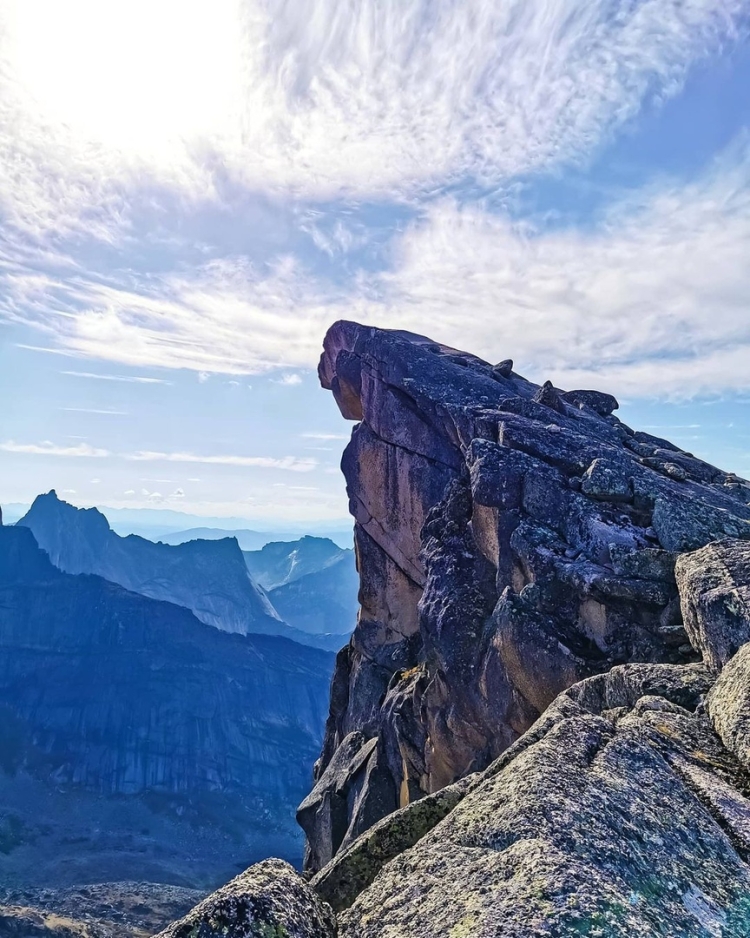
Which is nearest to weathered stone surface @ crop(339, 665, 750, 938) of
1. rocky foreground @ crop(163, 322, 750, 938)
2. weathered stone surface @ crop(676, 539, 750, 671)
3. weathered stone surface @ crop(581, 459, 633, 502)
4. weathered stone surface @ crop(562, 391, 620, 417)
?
rocky foreground @ crop(163, 322, 750, 938)

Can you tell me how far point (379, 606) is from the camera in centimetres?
4950

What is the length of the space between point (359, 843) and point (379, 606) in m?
34.8

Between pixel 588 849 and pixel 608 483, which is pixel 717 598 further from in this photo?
pixel 608 483

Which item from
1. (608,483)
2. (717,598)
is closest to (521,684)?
(717,598)

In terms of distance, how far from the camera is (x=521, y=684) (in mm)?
24422

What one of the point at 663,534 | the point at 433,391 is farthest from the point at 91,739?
the point at 663,534

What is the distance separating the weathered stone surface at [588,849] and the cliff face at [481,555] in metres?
8.75

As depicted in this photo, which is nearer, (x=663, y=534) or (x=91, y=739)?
(x=663, y=534)

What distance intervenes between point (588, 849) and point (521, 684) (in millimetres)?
15582

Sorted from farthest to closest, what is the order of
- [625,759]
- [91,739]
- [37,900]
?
[91,739], [37,900], [625,759]

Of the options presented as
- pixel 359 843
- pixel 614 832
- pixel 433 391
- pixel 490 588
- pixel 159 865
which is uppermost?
pixel 433 391

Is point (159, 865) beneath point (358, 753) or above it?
beneath

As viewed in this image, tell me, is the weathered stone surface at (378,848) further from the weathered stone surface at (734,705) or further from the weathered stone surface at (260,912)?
the weathered stone surface at (734,705)

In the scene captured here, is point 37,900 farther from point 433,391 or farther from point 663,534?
point 663,534
